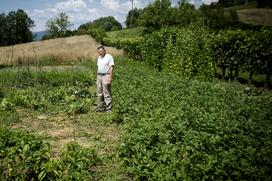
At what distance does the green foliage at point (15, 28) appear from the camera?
81562 mm

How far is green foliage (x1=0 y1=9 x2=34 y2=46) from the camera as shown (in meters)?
81.6

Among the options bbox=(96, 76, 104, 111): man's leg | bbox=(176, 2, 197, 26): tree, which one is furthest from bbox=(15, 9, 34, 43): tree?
bbox=(96, 76, 104, 111): man's leg

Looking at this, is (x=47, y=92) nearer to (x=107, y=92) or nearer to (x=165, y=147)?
(x=107, y=92)

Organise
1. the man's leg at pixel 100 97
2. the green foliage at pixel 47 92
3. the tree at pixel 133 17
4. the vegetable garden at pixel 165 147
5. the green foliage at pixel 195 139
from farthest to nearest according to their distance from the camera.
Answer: the tree at pixel 133 17 < the green foliage at pixel 47 92 < the man's leg at pixel 100 97 < the vegetable garden at pixel 165 147 < the green foliage at pixel 195 139

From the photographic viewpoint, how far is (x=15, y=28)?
84438mm

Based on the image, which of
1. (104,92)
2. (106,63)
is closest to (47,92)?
(104,92)

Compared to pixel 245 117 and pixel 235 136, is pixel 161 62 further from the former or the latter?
pixel 235 136

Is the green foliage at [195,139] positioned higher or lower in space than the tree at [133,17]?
lower

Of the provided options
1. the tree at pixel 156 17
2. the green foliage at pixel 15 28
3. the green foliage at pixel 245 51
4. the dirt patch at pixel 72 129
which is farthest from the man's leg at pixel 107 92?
the green foliage at pixel 15 28

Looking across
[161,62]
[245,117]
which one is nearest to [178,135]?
[245,117]

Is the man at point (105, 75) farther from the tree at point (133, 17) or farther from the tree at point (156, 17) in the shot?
the tree at point (133, 17)

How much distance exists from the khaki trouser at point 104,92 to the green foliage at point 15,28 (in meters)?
71.5

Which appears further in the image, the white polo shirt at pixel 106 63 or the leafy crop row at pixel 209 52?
the leafy crop row at pixel 209 52

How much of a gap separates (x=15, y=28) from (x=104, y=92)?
7805cm
